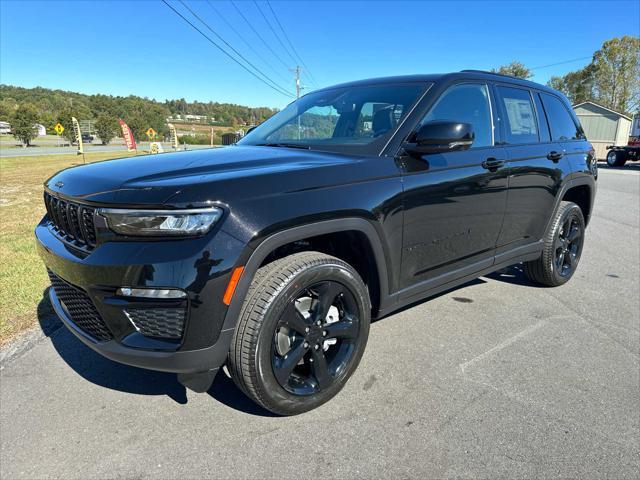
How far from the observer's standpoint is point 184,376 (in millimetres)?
2031

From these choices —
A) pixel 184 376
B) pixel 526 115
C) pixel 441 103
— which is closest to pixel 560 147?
pixel 526 115

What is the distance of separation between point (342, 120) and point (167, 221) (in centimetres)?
180

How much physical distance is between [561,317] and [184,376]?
3232 mm

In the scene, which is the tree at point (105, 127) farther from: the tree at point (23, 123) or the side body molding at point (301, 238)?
the side body molding at point (301, 238)

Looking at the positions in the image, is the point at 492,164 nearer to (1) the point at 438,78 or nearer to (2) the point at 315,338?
(1) the point at 438,78

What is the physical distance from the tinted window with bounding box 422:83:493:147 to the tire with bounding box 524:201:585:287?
142 centimetres

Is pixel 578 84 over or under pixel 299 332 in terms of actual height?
over

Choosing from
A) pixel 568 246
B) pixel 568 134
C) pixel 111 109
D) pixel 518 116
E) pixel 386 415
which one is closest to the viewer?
pixel 386 415

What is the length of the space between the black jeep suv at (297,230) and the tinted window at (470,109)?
15 mm

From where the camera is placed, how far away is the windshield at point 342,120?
2809mm

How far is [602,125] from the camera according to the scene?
124 feet

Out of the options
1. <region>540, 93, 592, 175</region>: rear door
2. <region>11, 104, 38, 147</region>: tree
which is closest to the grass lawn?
<region>540, 93, 592, 175</region>: rear door

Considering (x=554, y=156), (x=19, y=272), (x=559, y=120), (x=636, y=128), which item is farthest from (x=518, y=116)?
(x=636, y=128)

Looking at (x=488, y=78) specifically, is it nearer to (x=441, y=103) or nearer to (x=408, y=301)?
(x=441, y=103)
